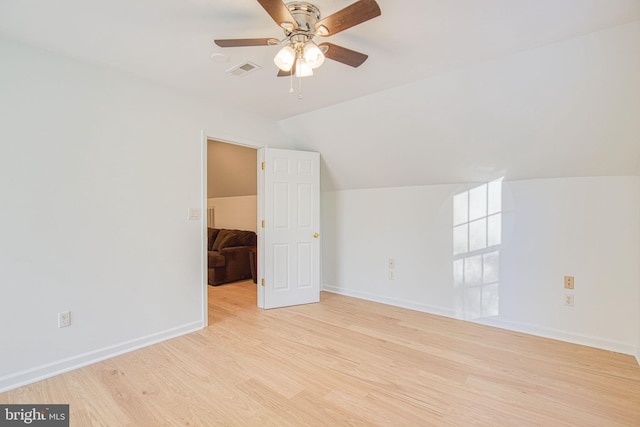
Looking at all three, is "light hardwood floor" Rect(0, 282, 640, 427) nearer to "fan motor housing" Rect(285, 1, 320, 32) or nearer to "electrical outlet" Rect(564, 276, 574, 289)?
"electrical outlet" Rect(564, 276, 574, 289)

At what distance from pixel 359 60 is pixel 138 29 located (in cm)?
144

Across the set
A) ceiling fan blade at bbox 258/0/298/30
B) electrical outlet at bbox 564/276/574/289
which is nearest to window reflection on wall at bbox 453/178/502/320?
electrical outlet at bbox 564/276/574/289

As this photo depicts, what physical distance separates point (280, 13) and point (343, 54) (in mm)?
480

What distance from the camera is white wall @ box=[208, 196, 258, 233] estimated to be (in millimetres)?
5609

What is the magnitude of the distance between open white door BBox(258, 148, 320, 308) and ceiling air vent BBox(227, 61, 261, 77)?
1.15 m

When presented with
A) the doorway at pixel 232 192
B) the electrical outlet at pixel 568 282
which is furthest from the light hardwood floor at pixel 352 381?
the doorway at pixel 232 192

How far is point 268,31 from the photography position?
2.05 meters

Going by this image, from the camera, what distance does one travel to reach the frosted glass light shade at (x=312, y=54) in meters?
1.73

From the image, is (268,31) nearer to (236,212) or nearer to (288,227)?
(288,227)

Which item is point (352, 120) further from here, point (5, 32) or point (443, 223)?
point (5, 32)

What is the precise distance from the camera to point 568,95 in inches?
91.4

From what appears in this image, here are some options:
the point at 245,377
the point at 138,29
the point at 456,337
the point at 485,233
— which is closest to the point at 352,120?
the point at 485,233

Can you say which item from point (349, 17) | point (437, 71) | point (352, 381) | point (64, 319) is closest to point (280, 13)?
point (349, 17)

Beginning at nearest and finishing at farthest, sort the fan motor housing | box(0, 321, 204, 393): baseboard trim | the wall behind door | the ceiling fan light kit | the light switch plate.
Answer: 1. the ceiling fan light kit
2. the fan motor housing
3. box(0, 321, 204, 393): baseboard trim
4. the light switch plate
5. the wall behind door
